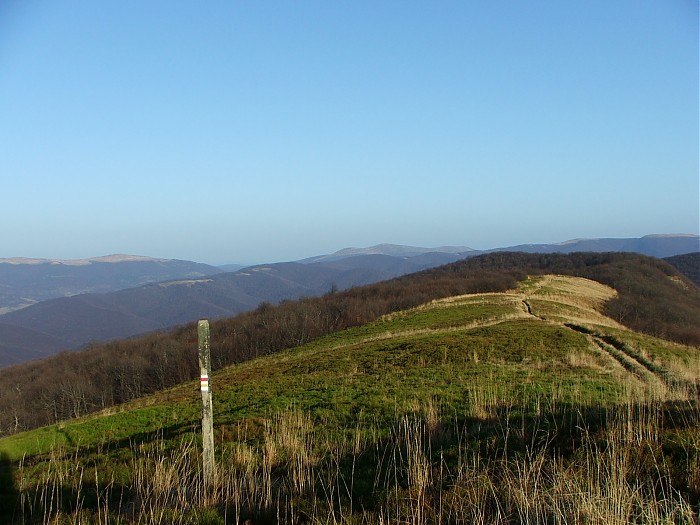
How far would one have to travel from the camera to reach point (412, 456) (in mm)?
6902

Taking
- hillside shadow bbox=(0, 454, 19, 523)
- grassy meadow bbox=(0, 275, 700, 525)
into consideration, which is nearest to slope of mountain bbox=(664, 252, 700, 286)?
grassy meadow bbox=(0, 275, 700, 525)

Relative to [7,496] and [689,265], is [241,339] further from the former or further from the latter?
[689,265]

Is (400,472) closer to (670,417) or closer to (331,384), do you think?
(670,417)

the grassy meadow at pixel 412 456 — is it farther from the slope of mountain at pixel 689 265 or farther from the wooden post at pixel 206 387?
the slope of mountain at pixel 689 265

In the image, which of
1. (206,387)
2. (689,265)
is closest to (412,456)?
(206,387)

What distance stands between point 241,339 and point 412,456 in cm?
7830

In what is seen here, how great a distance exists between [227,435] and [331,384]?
700 cm

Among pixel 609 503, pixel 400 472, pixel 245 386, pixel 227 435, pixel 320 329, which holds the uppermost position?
pixel 609 503

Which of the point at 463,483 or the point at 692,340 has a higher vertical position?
the point at 463,483

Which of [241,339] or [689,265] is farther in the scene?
[689,265]

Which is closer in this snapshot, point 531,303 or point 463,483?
point 463,483

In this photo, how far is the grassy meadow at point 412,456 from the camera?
5.12 metres

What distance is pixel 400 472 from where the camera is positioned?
6.48 m

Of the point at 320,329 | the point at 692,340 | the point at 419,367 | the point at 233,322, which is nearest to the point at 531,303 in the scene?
the point at 692,340
